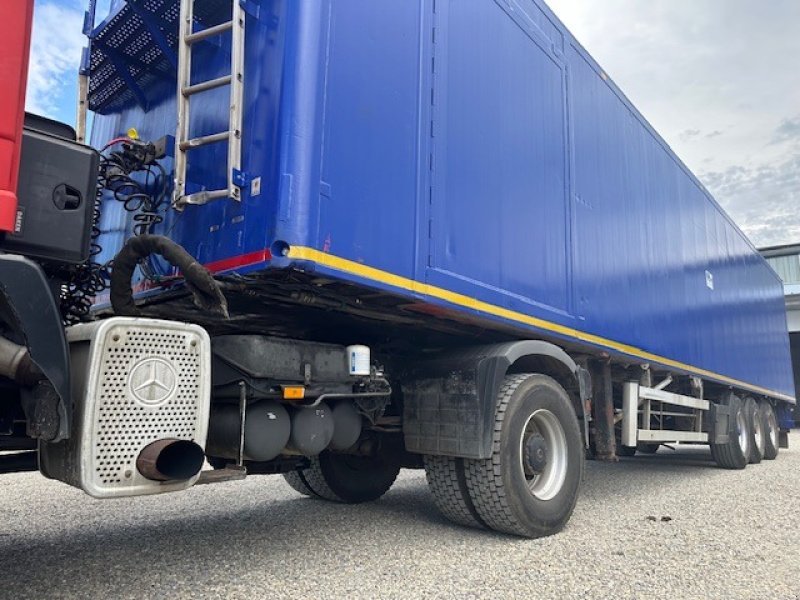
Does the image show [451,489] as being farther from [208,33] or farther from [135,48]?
[135,48]

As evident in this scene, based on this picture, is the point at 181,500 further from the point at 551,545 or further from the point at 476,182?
the point at 476,182

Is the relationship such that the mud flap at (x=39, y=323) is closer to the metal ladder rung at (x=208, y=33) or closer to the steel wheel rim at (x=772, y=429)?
the metal ladder rung at (x=208, y=33)

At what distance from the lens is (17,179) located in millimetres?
2119

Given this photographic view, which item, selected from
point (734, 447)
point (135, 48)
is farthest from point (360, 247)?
point (734, 447)

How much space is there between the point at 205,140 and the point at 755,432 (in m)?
10.2

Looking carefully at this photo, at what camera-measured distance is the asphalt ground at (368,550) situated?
118 inches

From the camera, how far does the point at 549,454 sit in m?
4.42

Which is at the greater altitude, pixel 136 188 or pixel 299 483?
pixel 136 188

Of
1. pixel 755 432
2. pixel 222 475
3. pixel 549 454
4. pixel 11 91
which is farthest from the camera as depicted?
pixel 755 432

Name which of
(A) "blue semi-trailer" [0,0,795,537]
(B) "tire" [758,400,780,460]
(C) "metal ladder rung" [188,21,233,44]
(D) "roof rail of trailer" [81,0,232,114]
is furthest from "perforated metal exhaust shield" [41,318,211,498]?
(B) "tire" [758,400,780,460]

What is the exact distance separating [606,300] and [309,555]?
3.38 meters

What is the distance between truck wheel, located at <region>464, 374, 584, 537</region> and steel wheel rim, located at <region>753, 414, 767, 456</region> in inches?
280

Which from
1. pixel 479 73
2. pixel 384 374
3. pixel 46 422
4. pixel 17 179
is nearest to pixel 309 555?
pixel 384 374

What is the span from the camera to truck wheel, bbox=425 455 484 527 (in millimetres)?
4027
